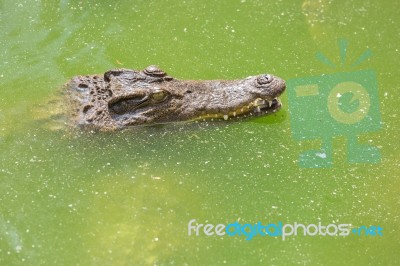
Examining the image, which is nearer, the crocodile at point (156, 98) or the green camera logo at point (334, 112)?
the crocodile at point (156, 98)

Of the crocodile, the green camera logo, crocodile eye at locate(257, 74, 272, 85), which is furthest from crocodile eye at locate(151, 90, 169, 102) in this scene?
the green camera logo

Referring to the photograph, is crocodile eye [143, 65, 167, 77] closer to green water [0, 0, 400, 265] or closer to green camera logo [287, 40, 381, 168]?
green water [0, 0, 400, 265]

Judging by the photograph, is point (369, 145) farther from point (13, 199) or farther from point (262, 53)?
point (13, 199)

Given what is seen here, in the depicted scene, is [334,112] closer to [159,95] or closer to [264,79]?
[264,79]

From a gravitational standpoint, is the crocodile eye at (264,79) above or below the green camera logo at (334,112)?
above

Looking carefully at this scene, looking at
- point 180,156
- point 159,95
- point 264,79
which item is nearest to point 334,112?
point 264,79

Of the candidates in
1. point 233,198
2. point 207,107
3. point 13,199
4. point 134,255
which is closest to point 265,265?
point 233,198

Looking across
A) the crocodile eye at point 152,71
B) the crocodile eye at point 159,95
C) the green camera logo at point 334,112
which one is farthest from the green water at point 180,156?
the crocodile eye at point 152,71

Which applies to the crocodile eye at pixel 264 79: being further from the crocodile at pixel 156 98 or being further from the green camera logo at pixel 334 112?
the green camera logo at pixel 334 112
